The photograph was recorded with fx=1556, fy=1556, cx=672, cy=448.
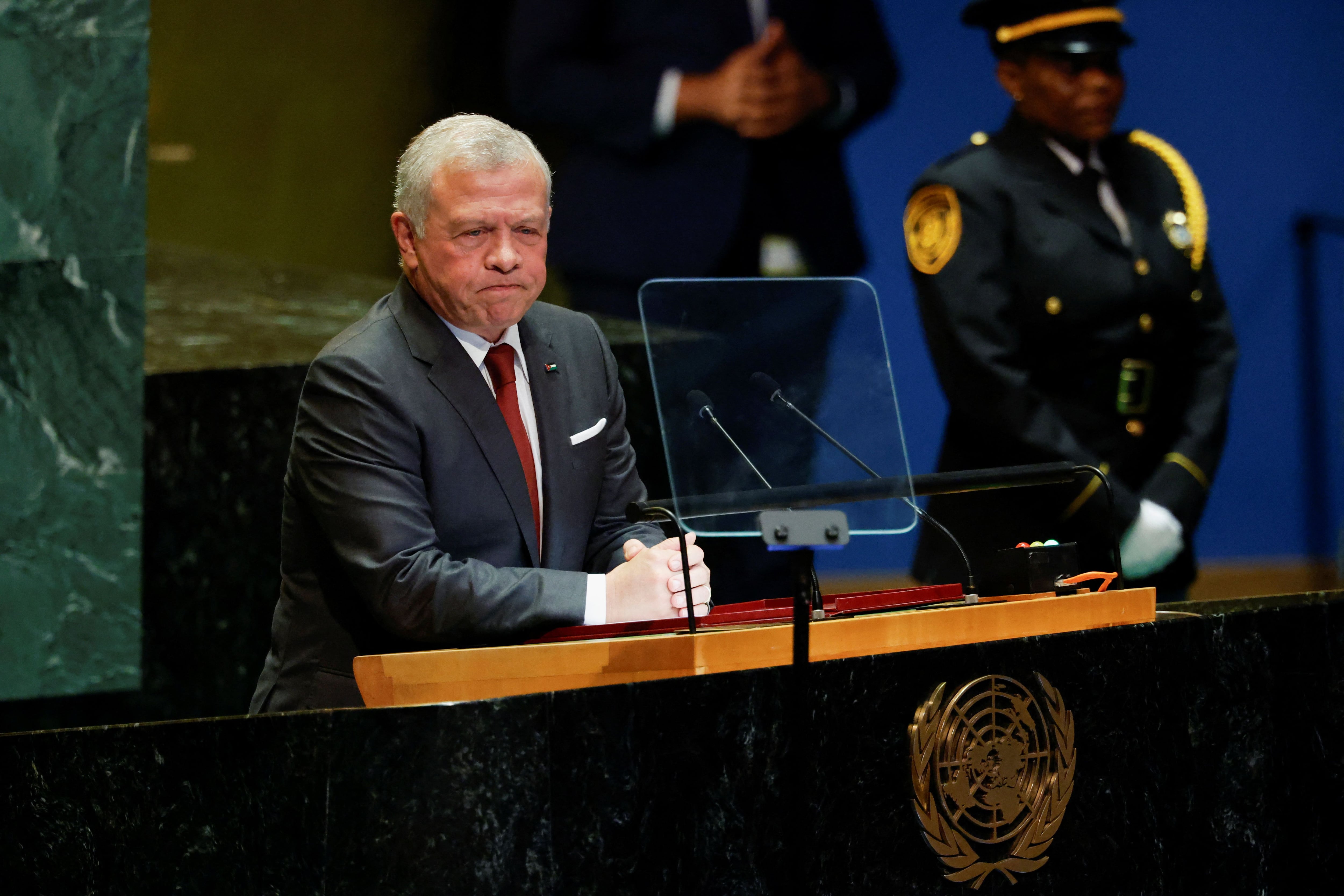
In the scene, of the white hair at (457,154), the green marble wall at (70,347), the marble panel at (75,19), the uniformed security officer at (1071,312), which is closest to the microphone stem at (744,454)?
the white hair at (457,154)

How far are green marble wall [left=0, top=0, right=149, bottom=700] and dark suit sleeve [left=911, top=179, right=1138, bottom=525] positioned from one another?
2102mm

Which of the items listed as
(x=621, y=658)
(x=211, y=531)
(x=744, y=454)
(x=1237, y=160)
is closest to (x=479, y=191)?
(x=744, y=454)

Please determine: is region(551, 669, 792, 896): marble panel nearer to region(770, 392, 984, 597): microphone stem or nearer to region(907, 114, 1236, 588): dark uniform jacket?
region(770, 392, 984, 597): microphone stem

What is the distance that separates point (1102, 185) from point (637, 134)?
4.19 feet

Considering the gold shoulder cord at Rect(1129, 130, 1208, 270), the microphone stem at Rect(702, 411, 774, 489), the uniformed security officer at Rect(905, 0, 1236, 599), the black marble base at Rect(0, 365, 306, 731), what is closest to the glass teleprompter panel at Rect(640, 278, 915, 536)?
the microphone stem at Rect(702, 411, 774, 489)

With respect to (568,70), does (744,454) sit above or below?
below

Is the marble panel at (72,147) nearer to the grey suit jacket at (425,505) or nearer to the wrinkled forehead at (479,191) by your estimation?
the grey suit jacket at (425,505)

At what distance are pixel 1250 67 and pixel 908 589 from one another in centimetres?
321

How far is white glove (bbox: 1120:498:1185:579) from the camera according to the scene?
408 centimetres

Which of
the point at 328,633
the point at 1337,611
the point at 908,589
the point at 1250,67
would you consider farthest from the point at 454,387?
the point at 1250,67

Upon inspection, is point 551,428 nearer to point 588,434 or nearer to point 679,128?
point 588,434

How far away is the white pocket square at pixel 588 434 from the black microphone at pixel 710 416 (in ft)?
0.58

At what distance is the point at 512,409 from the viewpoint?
2424 millimetres

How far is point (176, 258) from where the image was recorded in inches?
169
